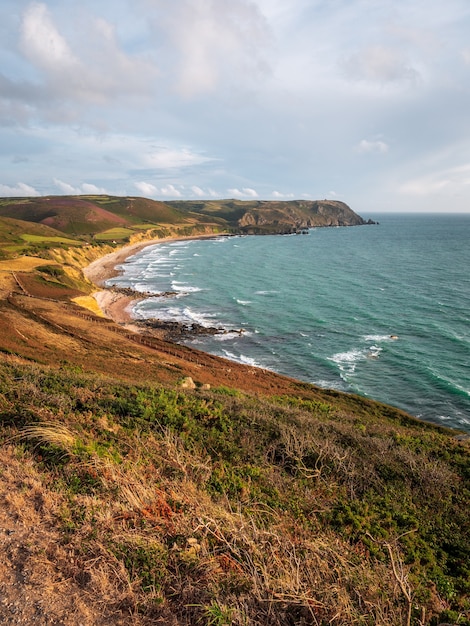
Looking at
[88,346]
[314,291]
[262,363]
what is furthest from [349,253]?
[88,346]

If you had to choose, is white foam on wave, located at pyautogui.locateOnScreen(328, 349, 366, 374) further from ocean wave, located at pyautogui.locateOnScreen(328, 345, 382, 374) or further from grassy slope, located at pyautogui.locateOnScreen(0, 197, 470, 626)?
grassy slope, located at pyautogui.locateOnScreen(0, 197, 470, 626)

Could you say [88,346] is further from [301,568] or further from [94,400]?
[301,568]

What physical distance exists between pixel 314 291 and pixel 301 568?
2733 inches

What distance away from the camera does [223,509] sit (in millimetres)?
7461

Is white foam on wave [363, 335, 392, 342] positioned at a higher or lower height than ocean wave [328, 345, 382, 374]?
higher

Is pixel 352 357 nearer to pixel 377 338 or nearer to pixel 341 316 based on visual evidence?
pixel 377 338

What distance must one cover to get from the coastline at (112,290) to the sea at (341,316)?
2641 millimetres

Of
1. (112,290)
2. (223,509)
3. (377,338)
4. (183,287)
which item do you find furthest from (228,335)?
(223,509)

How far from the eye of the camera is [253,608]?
17.3 ft

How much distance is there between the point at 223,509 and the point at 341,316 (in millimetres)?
52533

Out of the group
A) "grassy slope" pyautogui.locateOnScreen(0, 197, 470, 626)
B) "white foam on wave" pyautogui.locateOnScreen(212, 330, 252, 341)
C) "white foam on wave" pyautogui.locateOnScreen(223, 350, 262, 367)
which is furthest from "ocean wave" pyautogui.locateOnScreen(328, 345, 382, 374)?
"grassy slope" pyautogui.locateOnScreen(0, 197, 470, 626)

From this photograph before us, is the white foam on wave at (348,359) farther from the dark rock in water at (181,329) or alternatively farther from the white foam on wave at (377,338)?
the dark rock in water at (181,329)

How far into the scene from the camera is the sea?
37.3 meters

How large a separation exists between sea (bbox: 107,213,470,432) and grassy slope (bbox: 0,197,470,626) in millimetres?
→ 20298
